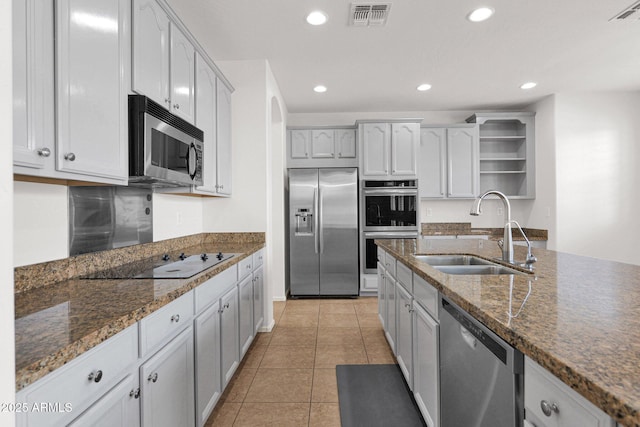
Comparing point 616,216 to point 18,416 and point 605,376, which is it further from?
point 18,416

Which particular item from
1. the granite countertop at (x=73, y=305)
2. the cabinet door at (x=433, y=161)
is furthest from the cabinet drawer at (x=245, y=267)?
the cabinet door at (x=433, y=161)

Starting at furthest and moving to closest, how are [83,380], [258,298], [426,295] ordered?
[258,298] < [426,295] < [83,380]

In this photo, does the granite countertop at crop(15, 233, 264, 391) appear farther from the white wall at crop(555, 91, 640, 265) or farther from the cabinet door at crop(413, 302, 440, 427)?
the white wall at crop(555, 91, 640, 265)

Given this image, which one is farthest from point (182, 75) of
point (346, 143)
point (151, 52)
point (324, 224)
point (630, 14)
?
point (630, 14)

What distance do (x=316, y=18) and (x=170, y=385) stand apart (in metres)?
2.64

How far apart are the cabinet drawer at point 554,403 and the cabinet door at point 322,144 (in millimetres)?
4197

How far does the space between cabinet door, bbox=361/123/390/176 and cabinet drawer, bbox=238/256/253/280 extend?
2.42 m

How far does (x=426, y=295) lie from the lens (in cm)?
167

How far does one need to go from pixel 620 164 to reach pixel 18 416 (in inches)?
238

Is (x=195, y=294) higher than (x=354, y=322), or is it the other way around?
(x=195, y=294)

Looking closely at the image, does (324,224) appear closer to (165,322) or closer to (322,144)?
(322,144)

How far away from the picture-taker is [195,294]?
5.27 ft

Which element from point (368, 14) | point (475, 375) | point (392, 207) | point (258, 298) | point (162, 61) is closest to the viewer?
point (475, 375)

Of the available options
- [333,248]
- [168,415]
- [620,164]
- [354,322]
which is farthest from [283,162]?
[620,164]
